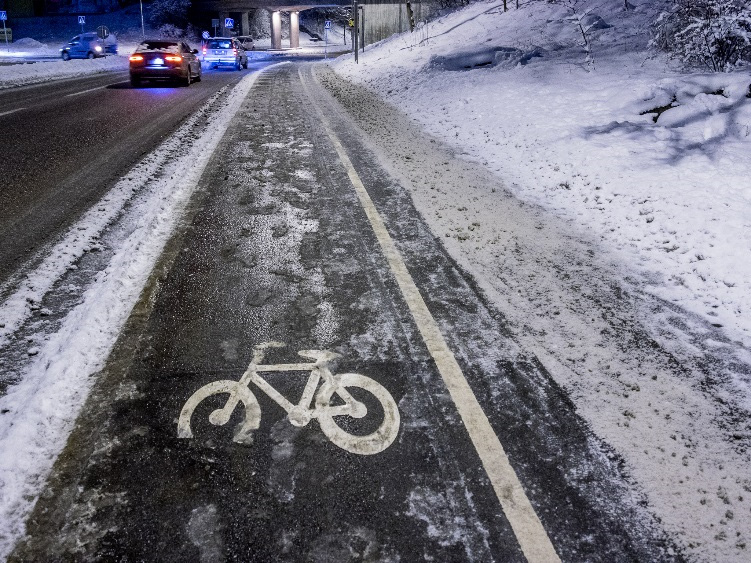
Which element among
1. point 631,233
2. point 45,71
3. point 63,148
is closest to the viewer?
point 631,233

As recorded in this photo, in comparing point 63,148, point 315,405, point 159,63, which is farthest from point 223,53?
point 315,405

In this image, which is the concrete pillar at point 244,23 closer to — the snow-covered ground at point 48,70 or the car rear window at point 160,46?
the snow-covered ground at point 48,70

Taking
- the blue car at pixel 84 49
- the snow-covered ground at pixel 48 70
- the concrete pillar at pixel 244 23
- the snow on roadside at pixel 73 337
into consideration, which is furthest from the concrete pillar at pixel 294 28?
the snow on roadside at pixel 73 337

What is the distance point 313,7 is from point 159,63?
47953 mm

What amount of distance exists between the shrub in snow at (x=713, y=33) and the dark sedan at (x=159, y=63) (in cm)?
1554

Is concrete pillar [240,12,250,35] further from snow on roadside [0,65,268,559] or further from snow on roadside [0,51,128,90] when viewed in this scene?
snow on roadside [0,65,268,559]

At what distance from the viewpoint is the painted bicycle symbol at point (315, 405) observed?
2.66 m

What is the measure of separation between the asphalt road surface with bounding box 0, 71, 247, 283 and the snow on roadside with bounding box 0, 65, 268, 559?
34cm

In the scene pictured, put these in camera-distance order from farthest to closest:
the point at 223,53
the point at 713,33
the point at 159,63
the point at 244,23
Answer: the point at 244,23
the point at 223,53
the point at 159,63
the point at 713,33

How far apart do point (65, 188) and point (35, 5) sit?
78437 mm

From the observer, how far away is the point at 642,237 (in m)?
5.27

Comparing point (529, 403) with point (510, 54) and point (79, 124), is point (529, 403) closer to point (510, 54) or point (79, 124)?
point (79, 124)

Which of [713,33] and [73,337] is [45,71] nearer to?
[713,33]

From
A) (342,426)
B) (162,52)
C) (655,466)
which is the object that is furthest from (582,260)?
(162,52)
